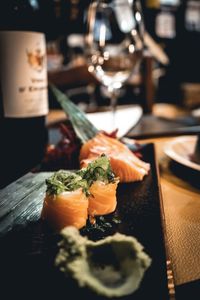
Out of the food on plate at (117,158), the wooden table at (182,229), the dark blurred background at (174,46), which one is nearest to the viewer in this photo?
the wooden table at (182,229)

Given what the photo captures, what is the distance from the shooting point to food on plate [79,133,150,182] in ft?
2.85

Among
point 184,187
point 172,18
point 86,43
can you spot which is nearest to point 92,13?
point 86,43

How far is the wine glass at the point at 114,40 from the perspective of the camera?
1354 mm

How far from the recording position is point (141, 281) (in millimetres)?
454

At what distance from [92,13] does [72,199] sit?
104 cm

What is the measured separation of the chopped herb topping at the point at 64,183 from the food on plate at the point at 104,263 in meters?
0.16

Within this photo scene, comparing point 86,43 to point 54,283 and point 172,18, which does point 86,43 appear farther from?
point 172,18

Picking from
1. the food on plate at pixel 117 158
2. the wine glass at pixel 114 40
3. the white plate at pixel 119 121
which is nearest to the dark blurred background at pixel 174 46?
the white plate at pixel 119 121

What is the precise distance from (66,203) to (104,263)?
0.18 metres

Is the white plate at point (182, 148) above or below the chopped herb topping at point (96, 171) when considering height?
below

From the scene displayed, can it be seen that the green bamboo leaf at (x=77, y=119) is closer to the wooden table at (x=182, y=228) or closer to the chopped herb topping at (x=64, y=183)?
the wooden table at (x=182, y=228)

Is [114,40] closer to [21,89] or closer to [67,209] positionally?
[21,89]

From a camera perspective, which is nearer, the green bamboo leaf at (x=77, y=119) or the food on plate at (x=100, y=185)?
the food on plate at (x=100, y=185)

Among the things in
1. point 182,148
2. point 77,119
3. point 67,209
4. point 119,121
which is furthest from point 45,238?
point 119,121
